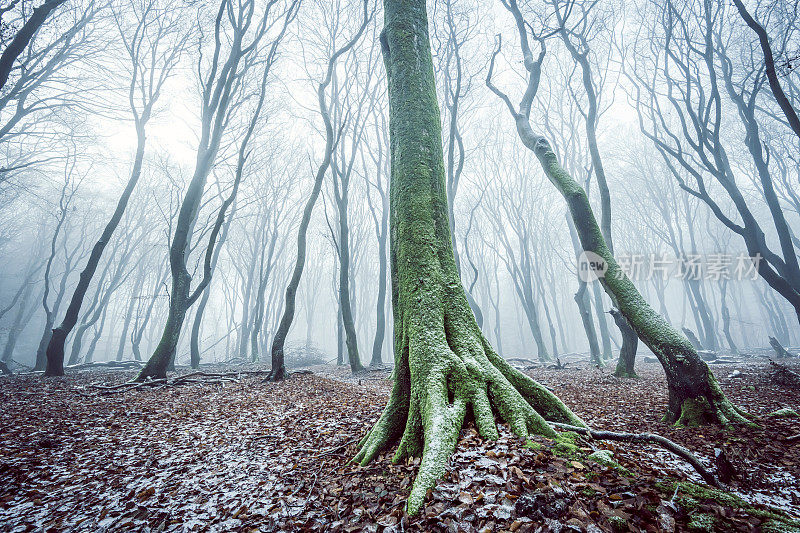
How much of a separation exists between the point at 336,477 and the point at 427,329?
1404mm

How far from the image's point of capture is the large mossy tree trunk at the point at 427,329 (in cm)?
244

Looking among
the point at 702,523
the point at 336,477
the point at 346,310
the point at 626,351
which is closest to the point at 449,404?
the point at 336,477

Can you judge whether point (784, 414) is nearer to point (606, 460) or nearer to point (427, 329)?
point (606, 460)

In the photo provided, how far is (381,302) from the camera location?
14836 millimetres

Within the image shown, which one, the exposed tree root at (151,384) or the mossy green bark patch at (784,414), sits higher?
the exposed tree root at (151,384)

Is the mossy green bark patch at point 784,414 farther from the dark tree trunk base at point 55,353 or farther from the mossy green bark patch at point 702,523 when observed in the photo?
the dark tree trunk base at point 55,353

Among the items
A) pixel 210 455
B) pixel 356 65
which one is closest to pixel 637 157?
pixel 356 65

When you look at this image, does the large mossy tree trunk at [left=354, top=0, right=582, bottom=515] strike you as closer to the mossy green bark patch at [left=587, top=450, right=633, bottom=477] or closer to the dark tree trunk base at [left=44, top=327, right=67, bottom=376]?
the mossy green bark patch at [left=587, top=450, right=633, bottom=477]

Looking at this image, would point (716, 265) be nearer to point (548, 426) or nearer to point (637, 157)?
point (637, 157)

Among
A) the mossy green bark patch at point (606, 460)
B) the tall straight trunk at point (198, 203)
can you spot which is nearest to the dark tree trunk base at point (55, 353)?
the tall straight trunk at point (198, 203)

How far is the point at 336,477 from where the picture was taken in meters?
2.45

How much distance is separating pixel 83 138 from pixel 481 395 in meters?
18.8

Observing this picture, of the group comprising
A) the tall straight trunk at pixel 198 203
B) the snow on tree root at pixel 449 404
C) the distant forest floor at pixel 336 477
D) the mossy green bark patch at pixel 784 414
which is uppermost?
the tall straight trunk at pixel 198 203

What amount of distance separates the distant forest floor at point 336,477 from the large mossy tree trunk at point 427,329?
20 centimetres
